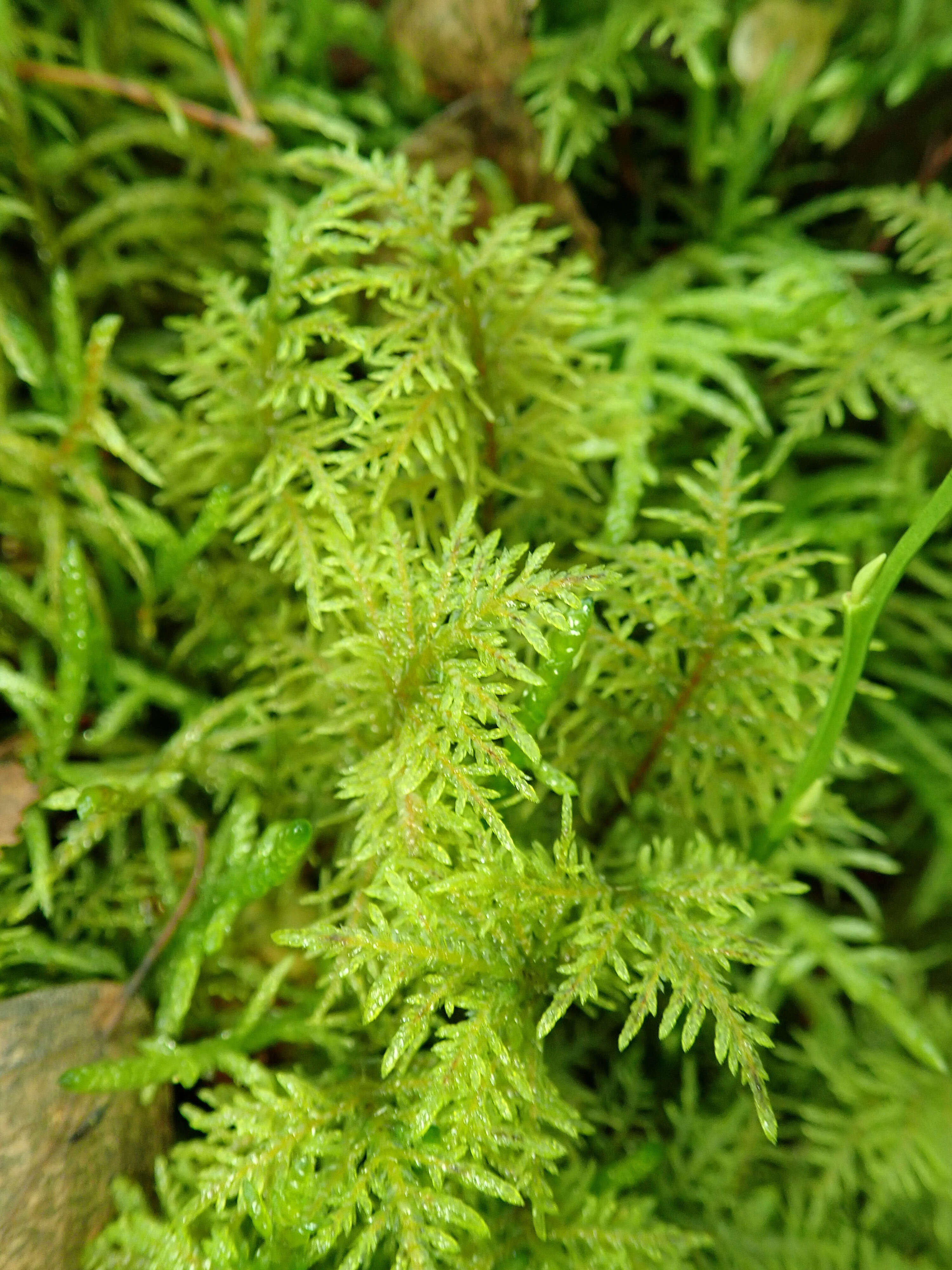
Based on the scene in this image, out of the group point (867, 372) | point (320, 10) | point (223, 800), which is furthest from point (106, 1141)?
point (320, 10)

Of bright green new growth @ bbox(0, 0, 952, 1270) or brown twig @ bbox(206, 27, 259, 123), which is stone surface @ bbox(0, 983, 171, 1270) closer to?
bright green new growth @ bbox(0, 0, 952, 1270)

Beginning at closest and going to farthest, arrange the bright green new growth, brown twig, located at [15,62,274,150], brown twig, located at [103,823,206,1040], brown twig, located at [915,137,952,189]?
the bright green new growth < brown twig, located at [103,823,206,1040] < brown twig, located at [15,62,274,150] < brown twig, located at [915,137,952,189]

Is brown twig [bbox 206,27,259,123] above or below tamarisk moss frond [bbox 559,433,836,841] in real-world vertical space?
above

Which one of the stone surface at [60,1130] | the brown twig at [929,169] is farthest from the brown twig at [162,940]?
the brown twig at [929,169]

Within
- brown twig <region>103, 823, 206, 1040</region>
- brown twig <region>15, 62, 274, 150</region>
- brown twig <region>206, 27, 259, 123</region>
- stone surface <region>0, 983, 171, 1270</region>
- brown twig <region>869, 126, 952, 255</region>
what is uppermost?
brown twig <region>869, 126, 952, 255</region>

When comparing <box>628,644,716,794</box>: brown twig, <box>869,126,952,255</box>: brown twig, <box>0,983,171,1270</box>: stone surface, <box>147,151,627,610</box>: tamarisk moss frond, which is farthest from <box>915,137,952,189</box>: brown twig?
<box>0,983,171,1270</box>: stone surface

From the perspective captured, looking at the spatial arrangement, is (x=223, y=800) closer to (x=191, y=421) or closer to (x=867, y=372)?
(x=191, y=421)
